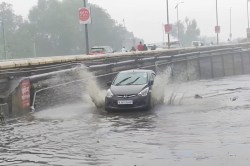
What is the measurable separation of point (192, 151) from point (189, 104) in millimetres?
9682

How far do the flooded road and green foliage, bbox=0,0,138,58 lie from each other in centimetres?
8602

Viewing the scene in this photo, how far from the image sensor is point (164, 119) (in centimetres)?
1498

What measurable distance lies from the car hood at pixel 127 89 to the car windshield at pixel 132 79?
0.48 metres

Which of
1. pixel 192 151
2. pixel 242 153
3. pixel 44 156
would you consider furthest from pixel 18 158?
pixel 242 153

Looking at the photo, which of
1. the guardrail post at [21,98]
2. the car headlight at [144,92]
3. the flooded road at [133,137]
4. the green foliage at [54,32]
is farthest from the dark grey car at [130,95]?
the green foliage at [54,32]

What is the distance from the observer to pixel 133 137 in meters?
11.9

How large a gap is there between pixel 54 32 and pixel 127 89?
94985 millimetres

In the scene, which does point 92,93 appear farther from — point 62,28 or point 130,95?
point 62,28

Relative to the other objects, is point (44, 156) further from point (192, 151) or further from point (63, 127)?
point (63, 127)

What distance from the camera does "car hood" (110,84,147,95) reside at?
17.3 meters

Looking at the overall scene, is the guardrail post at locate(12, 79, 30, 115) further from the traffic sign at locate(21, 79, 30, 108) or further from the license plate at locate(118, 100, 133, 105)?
the license plate at locate(118, 100, 133, 105)

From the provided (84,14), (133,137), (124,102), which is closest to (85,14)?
(84,14)

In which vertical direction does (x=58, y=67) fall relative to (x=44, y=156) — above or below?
above

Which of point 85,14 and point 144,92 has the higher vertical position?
point 85,14
